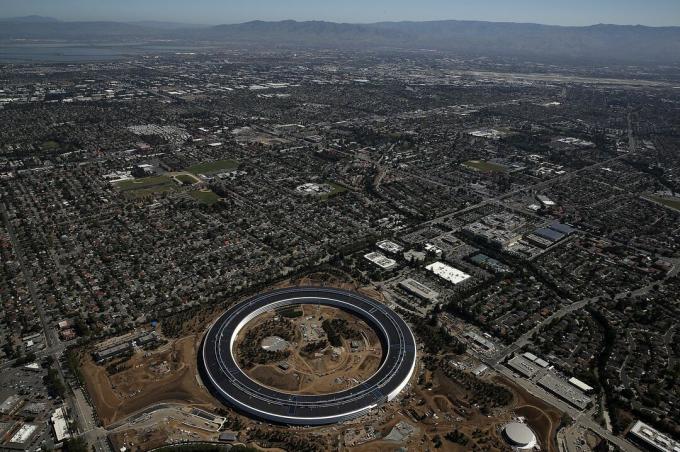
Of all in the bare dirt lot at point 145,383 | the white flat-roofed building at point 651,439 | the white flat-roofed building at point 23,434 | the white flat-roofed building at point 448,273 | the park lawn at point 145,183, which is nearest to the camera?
the white flat-roofed building at point 23,434

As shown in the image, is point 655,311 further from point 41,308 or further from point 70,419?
point 41,308

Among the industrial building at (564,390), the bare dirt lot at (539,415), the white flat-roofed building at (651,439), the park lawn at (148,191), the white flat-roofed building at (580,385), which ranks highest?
the park lawn at (148,191)

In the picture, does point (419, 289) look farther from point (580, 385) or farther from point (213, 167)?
point (213, 167)

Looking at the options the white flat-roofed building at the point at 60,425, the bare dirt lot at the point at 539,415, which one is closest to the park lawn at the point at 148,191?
the white flat-roofed building at the point at 60,425

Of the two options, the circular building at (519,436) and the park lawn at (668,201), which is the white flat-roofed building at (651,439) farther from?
the park lawn at (668,201)

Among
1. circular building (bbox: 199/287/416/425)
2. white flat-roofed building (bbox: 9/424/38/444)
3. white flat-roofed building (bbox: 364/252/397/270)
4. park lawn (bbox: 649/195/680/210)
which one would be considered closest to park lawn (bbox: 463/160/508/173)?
A: park lawn (bbox: 649/195/680/210)

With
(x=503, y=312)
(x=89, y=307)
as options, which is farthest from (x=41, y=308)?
(x=503, y=312)

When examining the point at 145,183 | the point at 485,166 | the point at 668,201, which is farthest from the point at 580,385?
the point at 145,183
